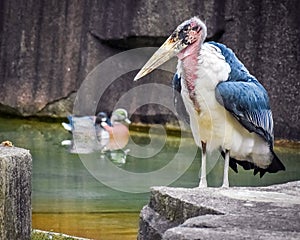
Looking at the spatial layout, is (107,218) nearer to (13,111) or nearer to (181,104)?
(181,104)

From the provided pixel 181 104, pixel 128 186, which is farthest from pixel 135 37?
pixel 181 104

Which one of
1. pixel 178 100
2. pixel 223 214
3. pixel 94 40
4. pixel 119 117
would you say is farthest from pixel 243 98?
pixel 94 40

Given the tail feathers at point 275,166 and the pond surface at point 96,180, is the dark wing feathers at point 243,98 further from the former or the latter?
the pond surface at point 96,180

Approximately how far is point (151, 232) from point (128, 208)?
6.64ft

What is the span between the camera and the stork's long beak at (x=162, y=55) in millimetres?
3684

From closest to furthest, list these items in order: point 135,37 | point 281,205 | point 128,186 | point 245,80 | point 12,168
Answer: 1. point 281,205
2. point 12,168
3. point 245,80
4. point 128,186
5. point 135,37

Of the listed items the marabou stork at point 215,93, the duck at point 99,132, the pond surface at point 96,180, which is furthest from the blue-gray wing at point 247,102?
the duck at point 99,132

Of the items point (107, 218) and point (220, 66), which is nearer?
point (220, 66)

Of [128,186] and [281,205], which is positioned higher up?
[281,205]

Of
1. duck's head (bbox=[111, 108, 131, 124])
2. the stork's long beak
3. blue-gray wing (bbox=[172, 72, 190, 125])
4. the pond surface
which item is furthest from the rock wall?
the stork's long beak

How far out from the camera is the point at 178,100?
3910 millimetres

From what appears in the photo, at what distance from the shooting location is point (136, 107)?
9.37 metres

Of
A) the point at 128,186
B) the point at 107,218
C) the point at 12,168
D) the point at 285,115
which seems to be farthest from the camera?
the point at 285,115

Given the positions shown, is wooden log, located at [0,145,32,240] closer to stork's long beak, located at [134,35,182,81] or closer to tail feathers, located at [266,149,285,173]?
stork's long beak, located at [134,35,182,81]
